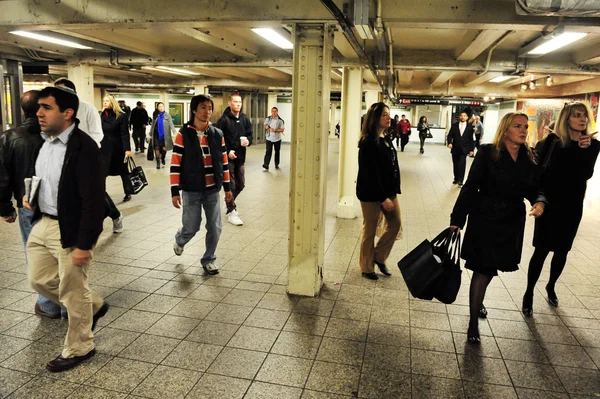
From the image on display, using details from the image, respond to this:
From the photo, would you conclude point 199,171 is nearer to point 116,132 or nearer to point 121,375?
point 121,375

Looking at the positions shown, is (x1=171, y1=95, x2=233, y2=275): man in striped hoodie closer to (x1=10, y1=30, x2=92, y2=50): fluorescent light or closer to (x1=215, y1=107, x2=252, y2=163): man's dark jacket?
(x1=215, y1=107, x2=252, y2=163): man's dark jacket

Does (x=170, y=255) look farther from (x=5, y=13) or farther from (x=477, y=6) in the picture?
(x=477, y=6)

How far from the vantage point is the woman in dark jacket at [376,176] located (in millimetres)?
4359

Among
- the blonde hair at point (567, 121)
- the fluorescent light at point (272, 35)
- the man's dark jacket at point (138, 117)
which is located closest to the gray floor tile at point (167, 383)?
the blonde hair at point (567, 121)

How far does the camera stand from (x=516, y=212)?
3217 millimetres

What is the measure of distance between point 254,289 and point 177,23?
255 cm

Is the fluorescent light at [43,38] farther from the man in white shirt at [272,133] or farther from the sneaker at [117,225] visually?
the man in white shirt at [272,133]

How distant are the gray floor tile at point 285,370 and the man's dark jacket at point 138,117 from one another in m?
11.7

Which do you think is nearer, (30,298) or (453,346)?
(453,346)

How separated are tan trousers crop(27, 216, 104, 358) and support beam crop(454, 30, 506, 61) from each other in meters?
5.07

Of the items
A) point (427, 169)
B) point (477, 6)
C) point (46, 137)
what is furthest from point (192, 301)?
point (427, 169)

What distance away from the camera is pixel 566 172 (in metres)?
3.77

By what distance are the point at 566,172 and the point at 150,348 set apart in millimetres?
3567

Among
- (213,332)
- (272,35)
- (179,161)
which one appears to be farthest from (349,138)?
(213,332)
